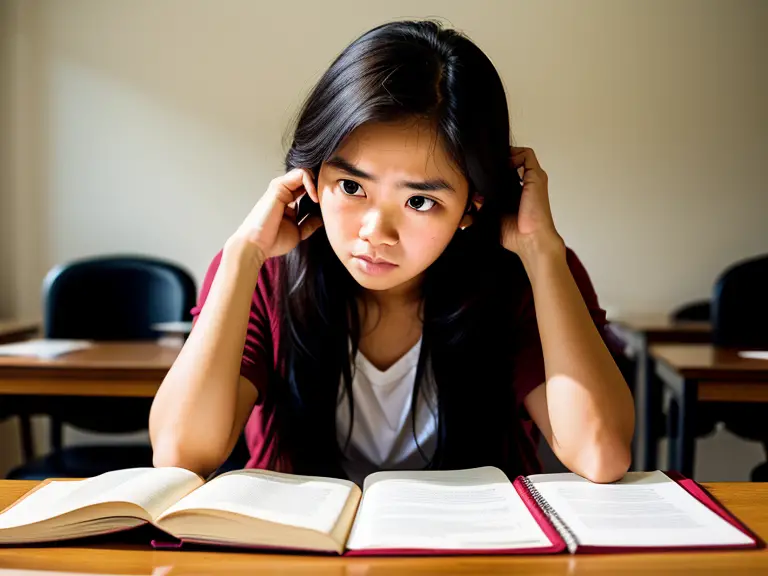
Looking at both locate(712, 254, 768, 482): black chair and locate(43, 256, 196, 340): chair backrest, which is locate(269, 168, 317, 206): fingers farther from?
locate(712, 254, 768, 482): black chair

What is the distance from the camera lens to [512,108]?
380 centimetres

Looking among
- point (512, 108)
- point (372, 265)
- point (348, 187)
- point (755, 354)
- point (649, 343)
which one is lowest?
point (649, 343)

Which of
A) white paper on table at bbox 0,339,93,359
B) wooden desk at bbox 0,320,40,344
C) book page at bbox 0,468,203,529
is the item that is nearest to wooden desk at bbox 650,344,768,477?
book page at bbox 0,468,203,529

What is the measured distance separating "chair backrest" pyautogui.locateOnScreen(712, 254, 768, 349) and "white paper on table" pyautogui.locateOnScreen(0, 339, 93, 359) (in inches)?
78.2

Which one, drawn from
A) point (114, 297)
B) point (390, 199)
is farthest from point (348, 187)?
point (114, 297)

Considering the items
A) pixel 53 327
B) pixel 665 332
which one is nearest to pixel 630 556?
pixel 53 327

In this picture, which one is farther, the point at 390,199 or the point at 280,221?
the point at 280,221

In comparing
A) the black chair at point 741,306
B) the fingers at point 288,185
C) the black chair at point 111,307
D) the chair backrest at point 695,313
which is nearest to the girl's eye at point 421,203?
the fingers at point 288,185

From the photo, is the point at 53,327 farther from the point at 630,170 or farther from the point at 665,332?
the point at 630,170

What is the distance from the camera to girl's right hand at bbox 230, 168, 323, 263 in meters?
1.18

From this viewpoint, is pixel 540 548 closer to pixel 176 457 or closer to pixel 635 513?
pixel 635 513

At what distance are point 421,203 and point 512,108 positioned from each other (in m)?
2.93

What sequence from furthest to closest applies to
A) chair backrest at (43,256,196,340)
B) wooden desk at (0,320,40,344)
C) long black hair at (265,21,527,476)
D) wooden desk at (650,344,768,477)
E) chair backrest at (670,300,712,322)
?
chair backrest at (670,300,712,322) → wooden desk at (0,320,40,344) → chair backrest at (43,256,196,340) → wooden desk at (650,344,768,477) → long black hair at (265,21,527,476)

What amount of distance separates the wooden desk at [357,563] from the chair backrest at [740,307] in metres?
2.02
